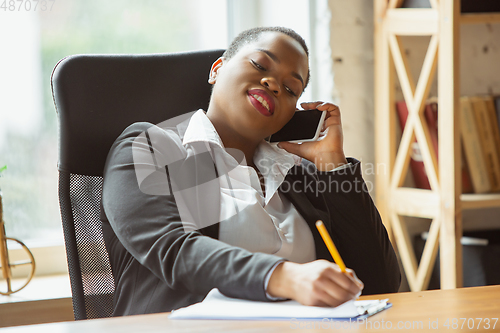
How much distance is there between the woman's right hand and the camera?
24.6 inches

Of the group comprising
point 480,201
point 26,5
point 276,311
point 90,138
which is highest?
point 26,5

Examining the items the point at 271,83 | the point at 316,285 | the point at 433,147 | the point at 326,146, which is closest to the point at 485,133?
the point at 433,147

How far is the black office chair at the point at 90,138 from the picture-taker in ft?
3.23

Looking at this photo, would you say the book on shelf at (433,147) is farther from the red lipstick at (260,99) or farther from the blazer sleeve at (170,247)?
the blazer sleeve at (170,247)

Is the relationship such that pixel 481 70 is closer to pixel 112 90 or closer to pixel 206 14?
pixel 206 14

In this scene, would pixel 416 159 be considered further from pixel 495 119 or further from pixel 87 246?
pixel 87 246

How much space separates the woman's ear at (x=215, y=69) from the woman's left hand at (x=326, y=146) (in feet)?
0.79

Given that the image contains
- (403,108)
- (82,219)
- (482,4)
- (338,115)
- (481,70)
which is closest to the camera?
(82,219)

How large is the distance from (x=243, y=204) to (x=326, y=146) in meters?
0.32

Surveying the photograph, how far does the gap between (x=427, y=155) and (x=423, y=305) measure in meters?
1.05

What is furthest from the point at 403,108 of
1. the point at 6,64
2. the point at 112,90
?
the point at 6,64

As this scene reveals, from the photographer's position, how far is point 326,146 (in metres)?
1.17

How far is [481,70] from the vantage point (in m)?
1.90

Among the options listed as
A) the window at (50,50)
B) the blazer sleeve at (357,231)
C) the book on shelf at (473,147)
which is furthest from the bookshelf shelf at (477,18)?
the blazer sleeve at (357,231)
